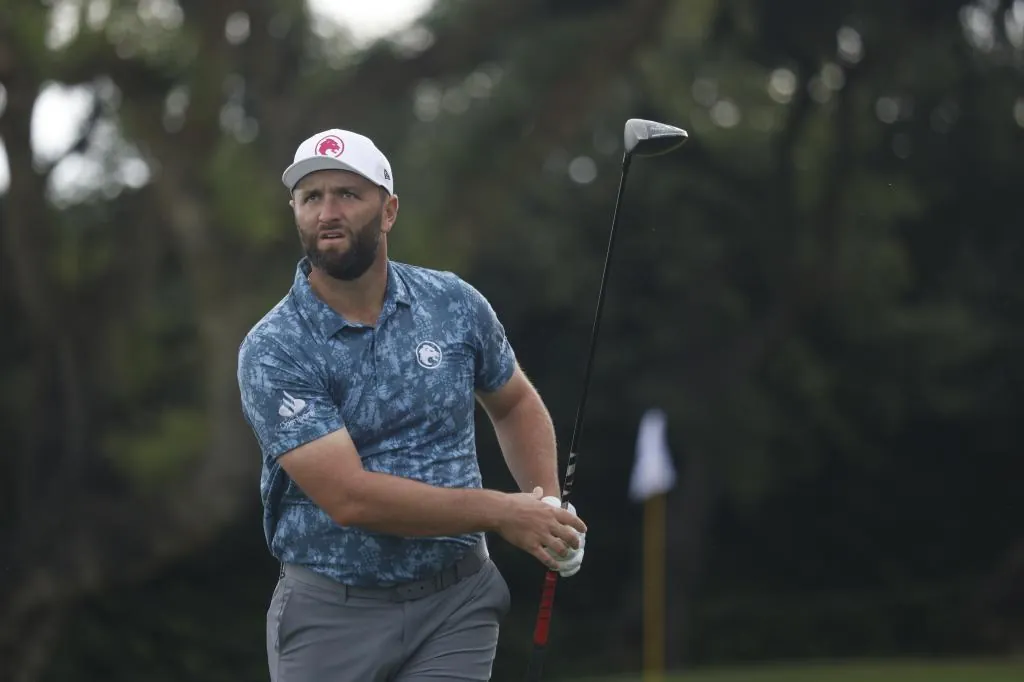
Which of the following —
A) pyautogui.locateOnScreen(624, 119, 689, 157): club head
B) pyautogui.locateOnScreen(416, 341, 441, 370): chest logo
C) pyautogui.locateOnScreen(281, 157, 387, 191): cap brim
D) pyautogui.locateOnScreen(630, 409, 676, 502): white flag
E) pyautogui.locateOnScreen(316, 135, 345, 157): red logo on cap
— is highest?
pyautogui.locateOnScreen(624, 119, 689, 157): club head

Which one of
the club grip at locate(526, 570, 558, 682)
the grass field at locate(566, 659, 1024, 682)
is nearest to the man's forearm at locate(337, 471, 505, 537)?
the club grip at locate(526, 570, 558, 682)

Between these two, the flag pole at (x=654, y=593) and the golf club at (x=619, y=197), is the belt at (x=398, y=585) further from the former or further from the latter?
the flag pole at (x=654, y=593)

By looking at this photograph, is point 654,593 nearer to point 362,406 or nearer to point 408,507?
point 362,406

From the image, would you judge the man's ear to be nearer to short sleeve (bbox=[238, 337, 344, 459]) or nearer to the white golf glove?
short sleeve (bbox=[238, 337, 344, 459])

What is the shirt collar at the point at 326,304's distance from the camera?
14.1ft

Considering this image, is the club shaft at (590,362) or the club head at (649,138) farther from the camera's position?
the club head at (649,138)

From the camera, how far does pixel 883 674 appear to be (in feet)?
67.8

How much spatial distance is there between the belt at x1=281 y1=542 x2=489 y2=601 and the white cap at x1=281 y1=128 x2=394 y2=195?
102 centimetres

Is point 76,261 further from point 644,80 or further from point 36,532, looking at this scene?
point 644,80

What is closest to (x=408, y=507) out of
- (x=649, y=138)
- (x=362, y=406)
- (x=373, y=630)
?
(x=362, y=406)

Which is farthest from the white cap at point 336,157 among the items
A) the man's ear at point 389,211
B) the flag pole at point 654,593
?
the flag pole at point 654,593

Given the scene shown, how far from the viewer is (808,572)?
32125mm

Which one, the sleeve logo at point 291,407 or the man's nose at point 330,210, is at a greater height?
Result: the man's nose at point 330,210

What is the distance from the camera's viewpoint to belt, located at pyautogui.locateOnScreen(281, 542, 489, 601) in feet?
14.2
